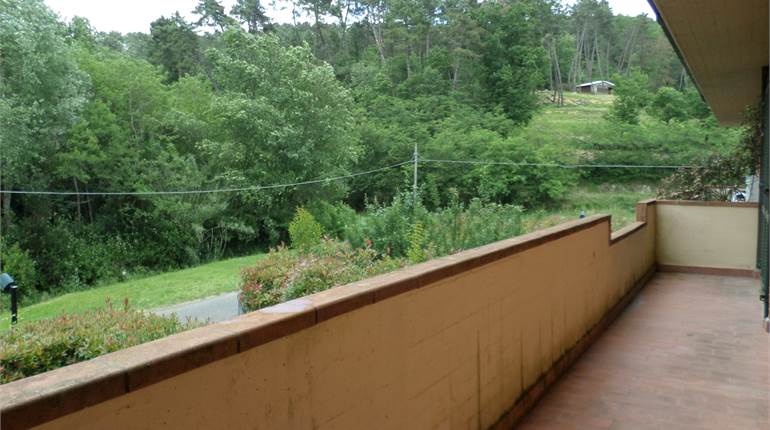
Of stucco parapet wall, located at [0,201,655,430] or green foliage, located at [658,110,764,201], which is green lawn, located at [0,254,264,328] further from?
stucco parapet wall, located at [0,201,655,430]

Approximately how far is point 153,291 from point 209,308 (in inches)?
143

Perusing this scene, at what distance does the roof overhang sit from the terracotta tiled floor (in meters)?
2.81

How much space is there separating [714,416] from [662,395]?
0.38 metres

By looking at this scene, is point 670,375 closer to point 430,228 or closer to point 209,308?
point 430,228

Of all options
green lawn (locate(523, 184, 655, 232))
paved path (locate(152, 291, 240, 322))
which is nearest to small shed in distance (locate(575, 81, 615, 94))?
green lawn (locate(523, 184, 655, 232))

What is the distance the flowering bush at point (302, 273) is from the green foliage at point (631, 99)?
34.6 metres

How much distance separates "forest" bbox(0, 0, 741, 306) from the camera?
17359mm

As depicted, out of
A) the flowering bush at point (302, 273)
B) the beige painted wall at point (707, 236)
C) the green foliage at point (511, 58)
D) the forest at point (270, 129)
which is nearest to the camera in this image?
the flowering bush at point (302, 273)

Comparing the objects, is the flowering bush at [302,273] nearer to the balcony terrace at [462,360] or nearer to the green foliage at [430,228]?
the green foliage at [430,228]

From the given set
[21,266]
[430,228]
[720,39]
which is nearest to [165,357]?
[720,39]

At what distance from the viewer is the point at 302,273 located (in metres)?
6.75

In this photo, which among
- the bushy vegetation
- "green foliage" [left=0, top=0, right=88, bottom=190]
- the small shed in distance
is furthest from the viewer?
the small shed in distance

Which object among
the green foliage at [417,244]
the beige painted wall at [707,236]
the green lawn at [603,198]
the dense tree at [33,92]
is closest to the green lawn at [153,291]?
the dense tree at [33,92]

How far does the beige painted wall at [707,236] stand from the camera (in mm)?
8812
